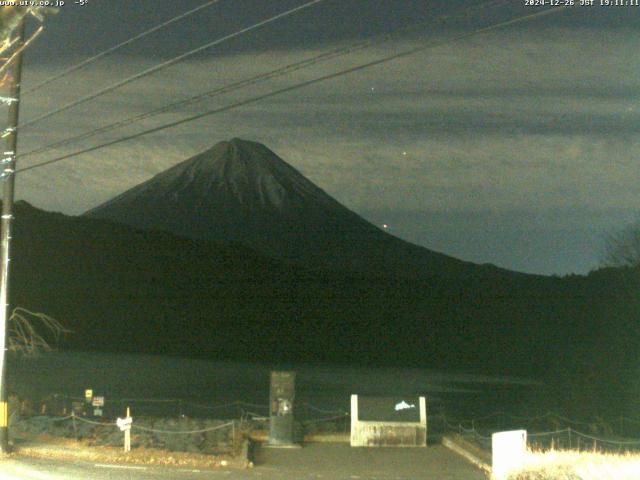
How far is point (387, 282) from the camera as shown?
442 ft

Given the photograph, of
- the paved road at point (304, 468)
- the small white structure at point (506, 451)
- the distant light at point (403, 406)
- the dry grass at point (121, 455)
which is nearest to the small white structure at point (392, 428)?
the distant light at point (403, 406)

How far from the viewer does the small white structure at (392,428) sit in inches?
816

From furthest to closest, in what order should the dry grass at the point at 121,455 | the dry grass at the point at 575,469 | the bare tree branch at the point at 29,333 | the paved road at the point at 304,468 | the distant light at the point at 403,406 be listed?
1. the bare tree branch at the point at 29,333
2. the distant light at the point at 403,406
3. the dry grass at the point at 121,455
4. the paved road at the point at 304,468
5. the dry grass at the point at 575,469

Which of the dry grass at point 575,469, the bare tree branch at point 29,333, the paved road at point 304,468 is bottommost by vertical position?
the paved road at point 304,468

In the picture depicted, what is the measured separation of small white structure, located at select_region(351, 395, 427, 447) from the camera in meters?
20.7

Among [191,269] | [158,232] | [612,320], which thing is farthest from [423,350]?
[158,232]

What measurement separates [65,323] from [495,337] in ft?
162

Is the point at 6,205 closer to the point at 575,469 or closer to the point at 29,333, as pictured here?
the point at 29,333

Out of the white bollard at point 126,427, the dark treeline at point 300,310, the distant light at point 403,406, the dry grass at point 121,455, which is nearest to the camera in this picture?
the dry grass at point 121,455

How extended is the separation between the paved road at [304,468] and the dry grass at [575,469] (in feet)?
13.4

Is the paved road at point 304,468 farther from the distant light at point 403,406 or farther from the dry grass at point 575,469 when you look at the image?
the dry grass at point 575,469

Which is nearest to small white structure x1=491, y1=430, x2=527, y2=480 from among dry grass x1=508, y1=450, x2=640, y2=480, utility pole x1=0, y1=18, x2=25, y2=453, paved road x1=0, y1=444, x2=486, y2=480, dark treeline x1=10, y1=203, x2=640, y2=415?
dry grass x1=508, y1=450, x2=640, y2=480

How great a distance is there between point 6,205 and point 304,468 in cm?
802

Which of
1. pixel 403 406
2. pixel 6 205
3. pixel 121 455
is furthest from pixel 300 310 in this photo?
pixel 6 205
